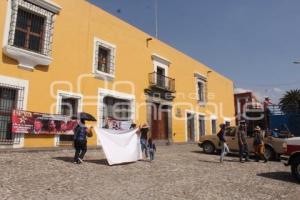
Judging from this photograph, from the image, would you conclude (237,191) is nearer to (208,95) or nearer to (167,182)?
(167,182)

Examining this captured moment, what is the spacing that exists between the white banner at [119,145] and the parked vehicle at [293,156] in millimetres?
5023

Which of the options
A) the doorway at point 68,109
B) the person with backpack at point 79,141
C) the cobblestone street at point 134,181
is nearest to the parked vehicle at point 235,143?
the cobblestone street at point 134,181

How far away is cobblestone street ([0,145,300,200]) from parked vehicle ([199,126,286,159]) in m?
2.73

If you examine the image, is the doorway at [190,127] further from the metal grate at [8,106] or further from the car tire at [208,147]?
the metal grate at [8,106]

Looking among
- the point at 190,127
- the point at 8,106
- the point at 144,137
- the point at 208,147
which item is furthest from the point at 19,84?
the point at 190,127

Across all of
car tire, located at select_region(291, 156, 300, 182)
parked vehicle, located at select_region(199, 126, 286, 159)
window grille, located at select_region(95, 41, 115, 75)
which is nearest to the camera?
car tire, located at select_region(291, 156, 300, 182)

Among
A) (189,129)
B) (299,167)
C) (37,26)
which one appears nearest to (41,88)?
(37,26)

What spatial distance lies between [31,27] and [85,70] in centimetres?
327

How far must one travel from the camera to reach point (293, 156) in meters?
8.74

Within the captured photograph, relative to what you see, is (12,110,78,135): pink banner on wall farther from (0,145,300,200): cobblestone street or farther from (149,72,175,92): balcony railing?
(149,72,175,92): balcony railing

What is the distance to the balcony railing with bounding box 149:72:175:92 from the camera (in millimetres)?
20195

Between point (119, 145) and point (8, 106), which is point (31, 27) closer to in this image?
point (8, 106)

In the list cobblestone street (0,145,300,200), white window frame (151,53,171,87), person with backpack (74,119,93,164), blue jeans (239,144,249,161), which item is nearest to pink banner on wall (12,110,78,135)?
cobblestone street (0,145,300,200)

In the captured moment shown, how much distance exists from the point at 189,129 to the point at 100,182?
17.8 metres
